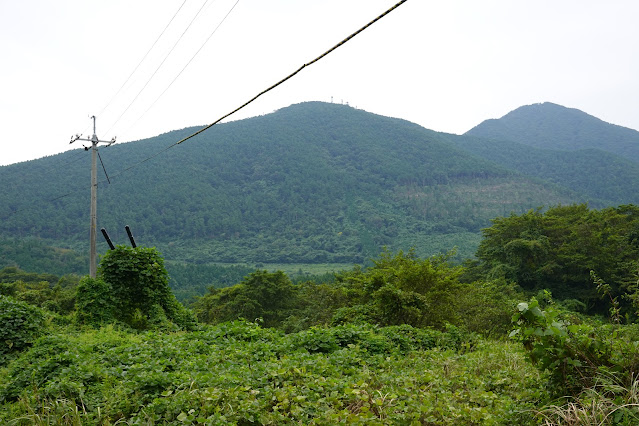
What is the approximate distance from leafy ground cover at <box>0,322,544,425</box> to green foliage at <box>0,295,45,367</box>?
84.5 inches

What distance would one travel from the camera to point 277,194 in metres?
142

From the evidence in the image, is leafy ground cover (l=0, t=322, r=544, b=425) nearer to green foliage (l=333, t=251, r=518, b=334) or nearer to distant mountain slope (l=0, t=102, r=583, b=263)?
green foliage (l=333, t=251, r=518, b=334)

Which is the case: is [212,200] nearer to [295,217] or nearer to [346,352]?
[295,217]

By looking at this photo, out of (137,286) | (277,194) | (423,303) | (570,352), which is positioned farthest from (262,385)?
(277,194)

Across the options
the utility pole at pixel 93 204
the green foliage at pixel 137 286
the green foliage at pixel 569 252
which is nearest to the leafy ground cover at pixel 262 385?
the green foliage at pixel 137 286

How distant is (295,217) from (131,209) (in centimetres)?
4115

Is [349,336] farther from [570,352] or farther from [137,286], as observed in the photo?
[137,286]

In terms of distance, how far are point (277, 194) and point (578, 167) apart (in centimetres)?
9305

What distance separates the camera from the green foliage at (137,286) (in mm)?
13797

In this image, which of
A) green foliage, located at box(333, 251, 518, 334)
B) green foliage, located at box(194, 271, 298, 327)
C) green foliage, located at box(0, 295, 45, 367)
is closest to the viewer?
green foliage, located at box(0, 295, 45, 367)

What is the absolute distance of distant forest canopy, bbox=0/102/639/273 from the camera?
104375mm

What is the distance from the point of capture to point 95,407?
5320mm

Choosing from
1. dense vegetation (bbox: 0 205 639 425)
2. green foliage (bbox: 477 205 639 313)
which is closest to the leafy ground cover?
dense vegetation (bbox: 0 205 639 425)

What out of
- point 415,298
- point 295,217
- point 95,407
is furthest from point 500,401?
point 295,217
